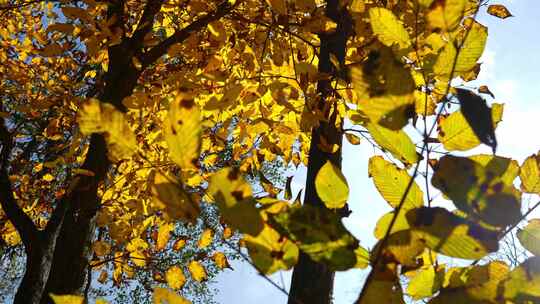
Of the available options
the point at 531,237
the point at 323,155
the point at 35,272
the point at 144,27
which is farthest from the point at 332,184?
the point at 35,272

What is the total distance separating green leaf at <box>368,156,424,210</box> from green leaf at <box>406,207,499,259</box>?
8 centimetres

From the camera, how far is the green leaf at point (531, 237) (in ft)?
1.93

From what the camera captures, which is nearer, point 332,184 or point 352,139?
point 332,184

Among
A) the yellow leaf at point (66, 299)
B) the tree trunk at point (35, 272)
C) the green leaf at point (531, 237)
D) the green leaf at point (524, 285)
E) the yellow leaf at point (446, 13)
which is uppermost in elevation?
the tree trunk at point (35, 272)

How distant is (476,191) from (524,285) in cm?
14

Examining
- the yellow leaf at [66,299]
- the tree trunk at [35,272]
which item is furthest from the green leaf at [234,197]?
the tree trunk at [35,272]

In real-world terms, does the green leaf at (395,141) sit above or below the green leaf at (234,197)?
above

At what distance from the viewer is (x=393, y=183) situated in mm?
549

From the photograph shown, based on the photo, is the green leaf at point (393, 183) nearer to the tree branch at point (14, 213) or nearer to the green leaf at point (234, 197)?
the green leaf at point (234, 197)

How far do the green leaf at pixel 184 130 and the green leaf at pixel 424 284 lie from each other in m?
0.36

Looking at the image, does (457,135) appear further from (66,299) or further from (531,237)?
(66,299)

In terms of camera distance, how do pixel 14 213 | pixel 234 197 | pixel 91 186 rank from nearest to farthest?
pixel 234 197, pixel 91 186, pixel 14 213

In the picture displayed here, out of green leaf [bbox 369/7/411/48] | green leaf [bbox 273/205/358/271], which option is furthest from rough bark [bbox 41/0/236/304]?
green leaf [bbox 273/205/358/271]

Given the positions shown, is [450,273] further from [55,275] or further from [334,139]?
[55,275]
